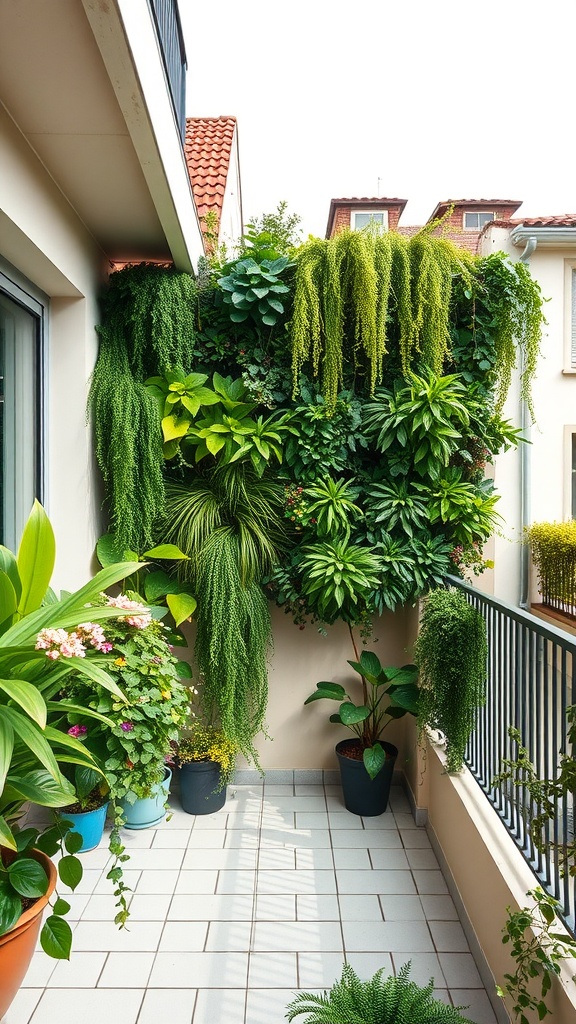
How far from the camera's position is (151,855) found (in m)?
2.76

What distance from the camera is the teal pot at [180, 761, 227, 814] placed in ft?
10.1

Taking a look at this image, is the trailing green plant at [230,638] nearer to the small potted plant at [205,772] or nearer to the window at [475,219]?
the small potted plant at [205,772]

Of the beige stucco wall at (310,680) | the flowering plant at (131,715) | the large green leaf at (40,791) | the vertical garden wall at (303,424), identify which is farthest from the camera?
the beige stucco wall at (310,680)

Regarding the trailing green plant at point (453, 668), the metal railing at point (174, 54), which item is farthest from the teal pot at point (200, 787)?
the metal railing at point (174, 54)

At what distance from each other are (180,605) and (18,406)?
3.68ft

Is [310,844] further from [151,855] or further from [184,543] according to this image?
[184,543]

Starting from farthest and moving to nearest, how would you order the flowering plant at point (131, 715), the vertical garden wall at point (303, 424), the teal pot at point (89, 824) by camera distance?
1. the vertical garden wall at point (303, 424)
2. the teal pot at point (89, 824)
3. the flowering plant at point (131, 715)

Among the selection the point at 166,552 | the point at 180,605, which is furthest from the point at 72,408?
the point at 180,605

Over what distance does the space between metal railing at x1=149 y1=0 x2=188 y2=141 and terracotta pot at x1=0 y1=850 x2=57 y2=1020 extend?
2519mm

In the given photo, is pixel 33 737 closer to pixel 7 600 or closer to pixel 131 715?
pixel 7 600

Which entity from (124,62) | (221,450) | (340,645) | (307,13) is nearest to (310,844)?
(340,645)

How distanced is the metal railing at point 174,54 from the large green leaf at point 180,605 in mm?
1991

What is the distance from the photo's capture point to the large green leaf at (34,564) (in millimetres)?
1788

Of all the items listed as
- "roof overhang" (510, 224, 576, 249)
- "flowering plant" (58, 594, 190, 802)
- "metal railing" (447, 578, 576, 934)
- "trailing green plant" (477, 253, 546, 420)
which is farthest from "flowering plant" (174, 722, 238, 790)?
"roof overhang" (510, 224, 576, 249)
